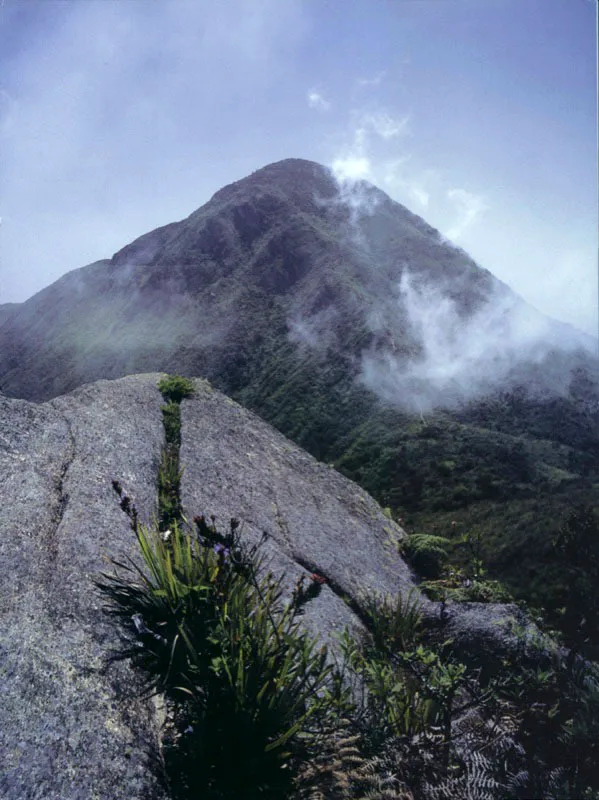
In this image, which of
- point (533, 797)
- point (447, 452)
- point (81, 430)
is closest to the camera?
point (533, 797)

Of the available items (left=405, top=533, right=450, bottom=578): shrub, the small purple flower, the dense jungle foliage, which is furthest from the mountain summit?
the small purple flower

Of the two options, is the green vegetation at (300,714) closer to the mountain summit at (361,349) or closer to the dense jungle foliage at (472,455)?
the dense jungle foliage at (472,455)

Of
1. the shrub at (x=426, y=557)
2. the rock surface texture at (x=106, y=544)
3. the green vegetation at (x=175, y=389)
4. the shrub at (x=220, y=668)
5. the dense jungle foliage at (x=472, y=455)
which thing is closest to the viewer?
the shrub at (x=220, y=668)

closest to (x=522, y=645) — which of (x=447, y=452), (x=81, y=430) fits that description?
(x=81, y=430)

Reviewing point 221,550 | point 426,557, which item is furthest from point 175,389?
point 221,550

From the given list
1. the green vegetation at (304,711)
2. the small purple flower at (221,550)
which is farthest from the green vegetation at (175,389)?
the small purple flower at (221,550)

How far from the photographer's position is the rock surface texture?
372cm

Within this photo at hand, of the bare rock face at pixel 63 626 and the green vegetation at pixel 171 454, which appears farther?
the green vegetation at pixel 171 454

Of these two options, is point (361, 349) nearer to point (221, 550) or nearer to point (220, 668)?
point (221, 550)

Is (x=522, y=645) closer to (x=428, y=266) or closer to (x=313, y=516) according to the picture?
(x=313, y=516)

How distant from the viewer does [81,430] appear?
8.79 meters

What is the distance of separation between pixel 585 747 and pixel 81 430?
8280 millimetres

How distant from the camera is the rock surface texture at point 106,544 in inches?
147

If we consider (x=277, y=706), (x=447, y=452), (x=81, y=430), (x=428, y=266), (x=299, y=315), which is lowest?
(x=447, y=452)
